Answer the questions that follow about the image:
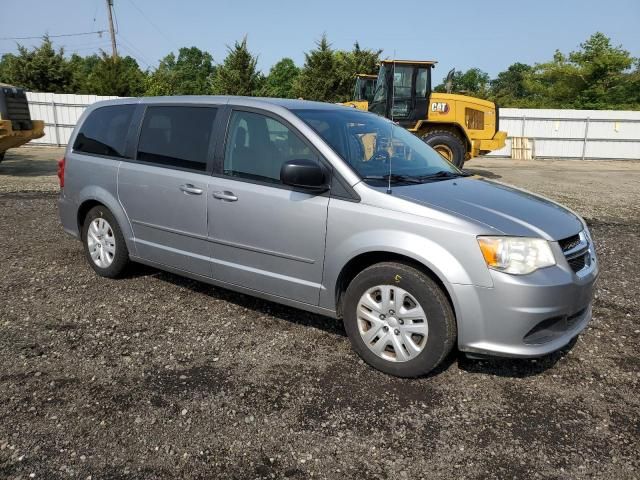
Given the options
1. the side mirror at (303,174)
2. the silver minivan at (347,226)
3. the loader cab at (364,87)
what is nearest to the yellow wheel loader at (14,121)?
the loader cab at (364,87)

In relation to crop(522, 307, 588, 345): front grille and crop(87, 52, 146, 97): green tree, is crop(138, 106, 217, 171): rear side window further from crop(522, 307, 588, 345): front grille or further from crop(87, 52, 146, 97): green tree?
crop(87, 52, 146, 97): green tree

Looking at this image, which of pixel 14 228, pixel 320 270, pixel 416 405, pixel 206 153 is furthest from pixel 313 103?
pixel 14 228

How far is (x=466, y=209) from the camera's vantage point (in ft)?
10.7

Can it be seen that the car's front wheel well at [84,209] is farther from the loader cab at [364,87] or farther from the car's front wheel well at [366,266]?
the loader cab at [364,87]

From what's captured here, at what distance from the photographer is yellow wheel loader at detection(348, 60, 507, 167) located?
43.9 feet

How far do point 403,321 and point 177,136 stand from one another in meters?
2.51

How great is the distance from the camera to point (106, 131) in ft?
16.5

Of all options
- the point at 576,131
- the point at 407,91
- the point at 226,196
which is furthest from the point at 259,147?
the point at 576,131

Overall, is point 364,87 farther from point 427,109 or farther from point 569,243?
point 569,243

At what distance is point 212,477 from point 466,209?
2103 mm

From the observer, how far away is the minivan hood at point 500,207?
315 centimetres

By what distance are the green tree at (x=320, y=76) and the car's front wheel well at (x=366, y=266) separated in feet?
99.0

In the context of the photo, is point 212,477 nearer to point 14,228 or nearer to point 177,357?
point 177,357

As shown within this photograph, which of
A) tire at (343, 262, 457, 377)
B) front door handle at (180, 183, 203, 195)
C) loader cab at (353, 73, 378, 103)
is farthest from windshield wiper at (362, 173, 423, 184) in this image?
loader cab at (353, 73, 378, 103)
